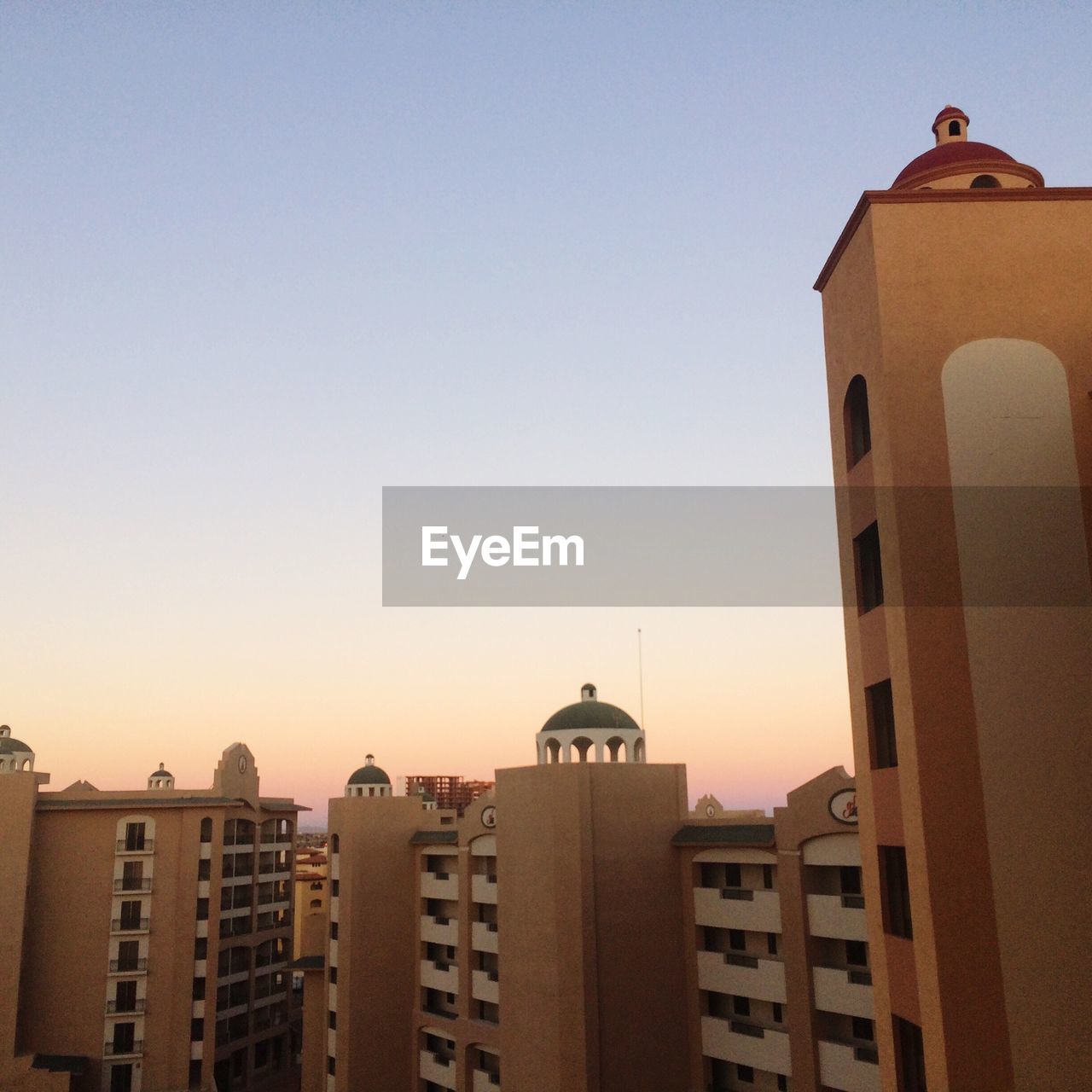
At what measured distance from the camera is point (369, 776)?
50.9 m

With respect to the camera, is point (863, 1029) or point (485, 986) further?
point (485, 986)

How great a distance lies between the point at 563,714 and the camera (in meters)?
37.7

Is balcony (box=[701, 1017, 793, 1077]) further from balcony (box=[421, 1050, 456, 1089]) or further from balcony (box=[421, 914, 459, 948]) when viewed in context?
balcony (box=[421, 1050, 456, 1089])

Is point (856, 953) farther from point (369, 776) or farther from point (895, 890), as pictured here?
point (369, 776)

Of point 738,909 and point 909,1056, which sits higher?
point 909,1056

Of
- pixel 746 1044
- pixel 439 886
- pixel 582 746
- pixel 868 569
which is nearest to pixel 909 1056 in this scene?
Result: pixel 868 569

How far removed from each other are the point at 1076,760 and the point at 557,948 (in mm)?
24089

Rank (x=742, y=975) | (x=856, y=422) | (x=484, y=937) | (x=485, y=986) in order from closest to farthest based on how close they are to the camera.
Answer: (x=856, y=422), (x=742, y=975), (x=485, y=986), (x=484, y=937)

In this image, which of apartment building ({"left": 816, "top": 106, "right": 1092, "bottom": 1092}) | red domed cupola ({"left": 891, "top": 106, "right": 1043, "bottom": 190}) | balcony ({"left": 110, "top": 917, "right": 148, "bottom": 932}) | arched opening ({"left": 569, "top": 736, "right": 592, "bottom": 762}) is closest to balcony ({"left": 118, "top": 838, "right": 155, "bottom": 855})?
balcony ({"left": 110, "top": 917, "right": 148, "bottom": 932})

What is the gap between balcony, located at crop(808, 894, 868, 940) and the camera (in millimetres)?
28797

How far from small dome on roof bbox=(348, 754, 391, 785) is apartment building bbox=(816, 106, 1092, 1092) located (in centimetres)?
3886

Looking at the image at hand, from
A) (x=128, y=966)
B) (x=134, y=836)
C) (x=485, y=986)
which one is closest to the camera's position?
(x=485, y=986)

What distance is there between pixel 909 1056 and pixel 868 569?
7.42m

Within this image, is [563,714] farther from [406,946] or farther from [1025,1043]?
[1025,1043]
